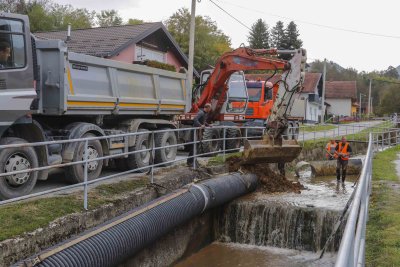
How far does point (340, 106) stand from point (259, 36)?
19.0 m

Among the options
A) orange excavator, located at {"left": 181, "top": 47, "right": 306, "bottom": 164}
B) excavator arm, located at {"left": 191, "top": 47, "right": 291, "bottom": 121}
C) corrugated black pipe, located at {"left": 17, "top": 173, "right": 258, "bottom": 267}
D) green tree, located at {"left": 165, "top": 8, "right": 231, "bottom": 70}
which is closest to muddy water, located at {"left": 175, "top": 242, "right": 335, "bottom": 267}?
corrugated black pipe, located at {"left": 17, "top": 173, "right": 258, "bottom": 267}

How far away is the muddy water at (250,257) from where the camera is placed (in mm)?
10070

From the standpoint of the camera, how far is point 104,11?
236 feet

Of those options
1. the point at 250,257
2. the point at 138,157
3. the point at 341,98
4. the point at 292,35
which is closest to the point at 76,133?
the point at 138,157

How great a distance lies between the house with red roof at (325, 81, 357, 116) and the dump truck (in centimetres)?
7502

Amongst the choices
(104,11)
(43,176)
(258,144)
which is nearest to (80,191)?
(43,176)

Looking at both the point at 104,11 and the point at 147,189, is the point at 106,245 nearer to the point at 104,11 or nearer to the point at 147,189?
the point at 147,189

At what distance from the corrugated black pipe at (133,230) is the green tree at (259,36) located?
71789mm

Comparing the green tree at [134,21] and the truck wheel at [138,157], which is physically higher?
the green tree at [134,21]

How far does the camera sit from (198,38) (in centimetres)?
4706

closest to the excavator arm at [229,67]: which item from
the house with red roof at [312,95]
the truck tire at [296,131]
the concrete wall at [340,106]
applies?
the truck tire at [296,131]

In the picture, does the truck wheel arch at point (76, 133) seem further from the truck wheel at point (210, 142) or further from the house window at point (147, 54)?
the house window at point (147, 54)

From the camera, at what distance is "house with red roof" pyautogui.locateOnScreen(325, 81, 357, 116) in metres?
83.6

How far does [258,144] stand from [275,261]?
3759 millimetres
